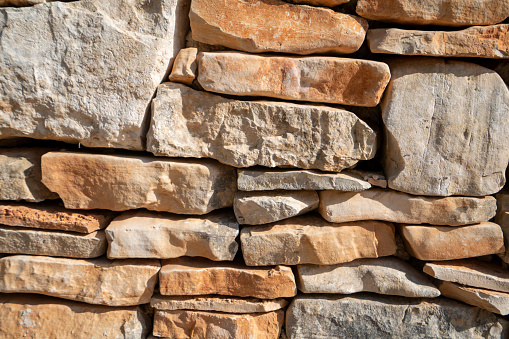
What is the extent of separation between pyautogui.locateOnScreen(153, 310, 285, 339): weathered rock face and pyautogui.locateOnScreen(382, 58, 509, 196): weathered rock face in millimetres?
898

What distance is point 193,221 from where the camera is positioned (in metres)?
1.75

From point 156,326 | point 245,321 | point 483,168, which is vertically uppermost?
point 483,168

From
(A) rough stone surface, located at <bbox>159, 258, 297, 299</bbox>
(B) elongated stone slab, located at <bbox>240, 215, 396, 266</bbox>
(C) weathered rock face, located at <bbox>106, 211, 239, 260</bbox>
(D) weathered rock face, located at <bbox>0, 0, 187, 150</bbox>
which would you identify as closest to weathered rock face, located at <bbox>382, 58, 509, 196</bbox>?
(B) elongated stone slab, located at <bbox>240, 215, 396, 266</bbox>

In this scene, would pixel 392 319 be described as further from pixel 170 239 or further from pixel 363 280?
pixel 170 239

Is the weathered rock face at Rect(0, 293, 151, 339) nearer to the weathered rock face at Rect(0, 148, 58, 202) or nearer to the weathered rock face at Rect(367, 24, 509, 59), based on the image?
the weathered rock face at Rect(0, 148, 58, 202)

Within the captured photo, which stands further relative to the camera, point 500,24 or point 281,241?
point 281,241

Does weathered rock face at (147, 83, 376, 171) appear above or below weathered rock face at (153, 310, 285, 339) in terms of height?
above

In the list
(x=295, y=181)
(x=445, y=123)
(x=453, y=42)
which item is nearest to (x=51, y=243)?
(x=295, y=181)

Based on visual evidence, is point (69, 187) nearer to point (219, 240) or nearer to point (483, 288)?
point (219, 240)

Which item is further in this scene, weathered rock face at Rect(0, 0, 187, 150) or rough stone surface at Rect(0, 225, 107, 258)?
rough stone surface at Rect(0, 225, 107, 258)

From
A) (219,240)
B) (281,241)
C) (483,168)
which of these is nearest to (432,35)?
(483,168)

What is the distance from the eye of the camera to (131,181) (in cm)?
167

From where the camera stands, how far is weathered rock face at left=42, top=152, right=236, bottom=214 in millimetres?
1665

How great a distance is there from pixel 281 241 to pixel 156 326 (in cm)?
73
